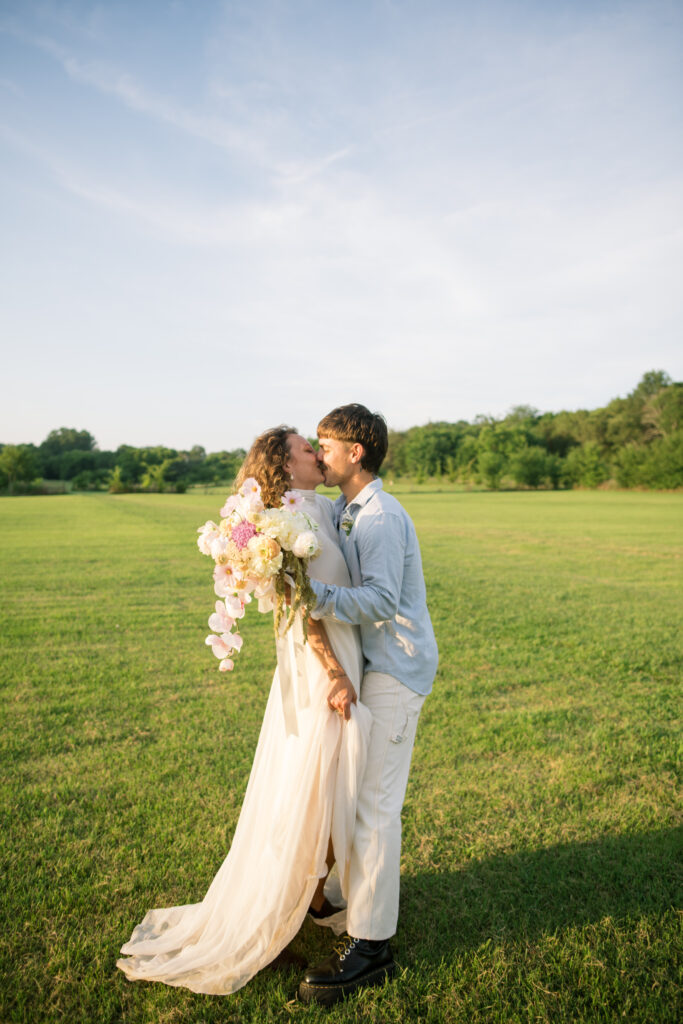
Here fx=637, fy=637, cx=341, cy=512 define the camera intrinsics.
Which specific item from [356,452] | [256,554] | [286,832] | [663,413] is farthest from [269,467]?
[663,413]

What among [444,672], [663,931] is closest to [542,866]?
[663,931]

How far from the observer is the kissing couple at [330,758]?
2697mm

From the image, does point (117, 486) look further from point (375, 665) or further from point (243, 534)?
point (243, 534)

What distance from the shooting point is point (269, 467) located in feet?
9.34

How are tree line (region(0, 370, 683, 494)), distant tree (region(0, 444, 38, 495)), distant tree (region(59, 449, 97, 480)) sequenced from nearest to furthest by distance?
tree line (region(0, 370, 683, 494)) < distant tree (region(0, 444, 38, 495)) < distant tree (region(59, 449, 97, 480))

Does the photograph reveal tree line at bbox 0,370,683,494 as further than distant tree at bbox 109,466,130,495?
No

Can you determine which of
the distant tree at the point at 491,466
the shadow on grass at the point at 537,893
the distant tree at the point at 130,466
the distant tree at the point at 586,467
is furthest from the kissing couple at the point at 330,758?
the distant tree at the point at 130,466

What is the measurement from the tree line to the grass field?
191 ft

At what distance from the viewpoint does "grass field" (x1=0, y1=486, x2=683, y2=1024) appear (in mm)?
2732

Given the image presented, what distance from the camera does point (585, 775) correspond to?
15.7ft

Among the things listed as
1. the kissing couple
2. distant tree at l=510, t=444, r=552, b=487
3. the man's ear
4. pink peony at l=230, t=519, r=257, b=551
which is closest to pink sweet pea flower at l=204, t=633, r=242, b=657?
the kissing couple

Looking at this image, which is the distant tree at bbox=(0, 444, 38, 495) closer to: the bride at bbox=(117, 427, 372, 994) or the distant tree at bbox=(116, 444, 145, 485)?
the distant tree at bbox=(116, 444, 145, 485)

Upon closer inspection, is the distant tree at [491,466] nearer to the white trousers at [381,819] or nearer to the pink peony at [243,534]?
the white trousers at [381,819]

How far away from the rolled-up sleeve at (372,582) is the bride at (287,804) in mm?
155
